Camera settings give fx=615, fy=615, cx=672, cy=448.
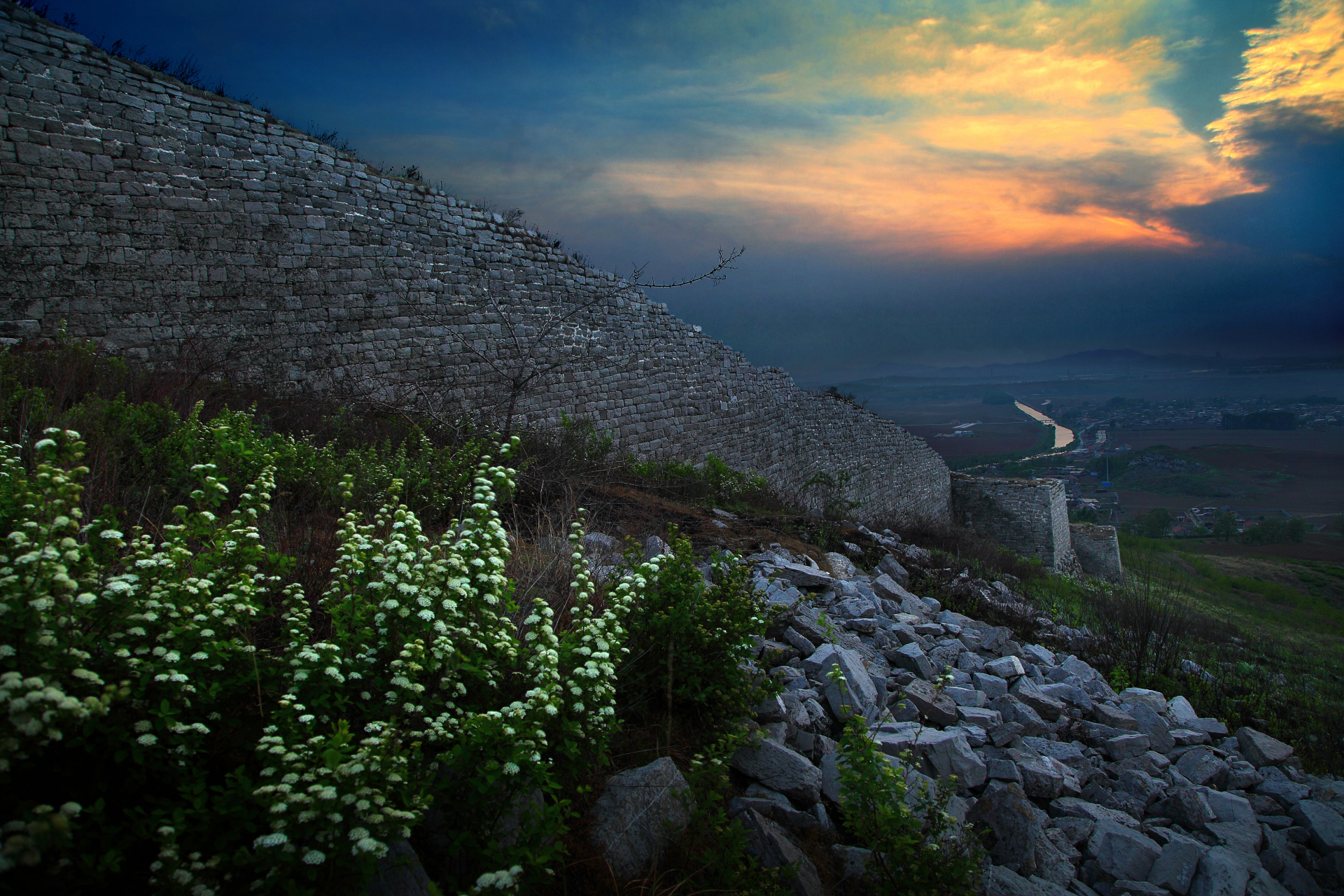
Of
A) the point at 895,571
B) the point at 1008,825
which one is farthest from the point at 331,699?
the point at 895,571

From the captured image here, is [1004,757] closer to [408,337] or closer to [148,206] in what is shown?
[408,337]

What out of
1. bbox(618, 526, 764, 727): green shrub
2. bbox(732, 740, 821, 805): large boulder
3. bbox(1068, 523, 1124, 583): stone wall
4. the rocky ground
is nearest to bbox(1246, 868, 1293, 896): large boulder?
the rocky ground

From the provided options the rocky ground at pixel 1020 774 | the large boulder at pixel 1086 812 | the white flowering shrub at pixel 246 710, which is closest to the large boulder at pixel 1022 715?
the rocky ground at pixel 1020 774

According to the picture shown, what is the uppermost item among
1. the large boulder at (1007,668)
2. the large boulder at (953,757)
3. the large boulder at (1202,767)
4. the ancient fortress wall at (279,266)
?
the ancient fortress wall at (279,266)

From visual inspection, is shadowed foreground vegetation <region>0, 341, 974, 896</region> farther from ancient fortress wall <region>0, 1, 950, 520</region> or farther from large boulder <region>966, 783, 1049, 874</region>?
ancient fortress wall <region>0, 1, 950, 520</region>

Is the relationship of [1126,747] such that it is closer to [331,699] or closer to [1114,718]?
[1114,718]

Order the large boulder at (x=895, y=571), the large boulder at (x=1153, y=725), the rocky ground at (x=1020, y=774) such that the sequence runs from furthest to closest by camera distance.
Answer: the large boulder at (x=895, y=571) → the large boulder at (x=1153, y=725) → the rocky ground at (x=1020, y=774)

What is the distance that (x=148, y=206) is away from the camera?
29.1 ft

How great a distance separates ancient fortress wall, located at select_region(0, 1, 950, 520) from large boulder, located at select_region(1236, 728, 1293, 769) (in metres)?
7.45

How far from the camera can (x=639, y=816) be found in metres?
2.49

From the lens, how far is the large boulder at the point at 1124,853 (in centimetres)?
309

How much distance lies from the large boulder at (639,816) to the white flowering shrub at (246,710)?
0.27 m

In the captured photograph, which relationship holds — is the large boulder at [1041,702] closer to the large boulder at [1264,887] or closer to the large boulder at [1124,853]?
the large boulder at [1124,853]

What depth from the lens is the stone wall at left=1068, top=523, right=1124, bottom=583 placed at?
73.4 feet
